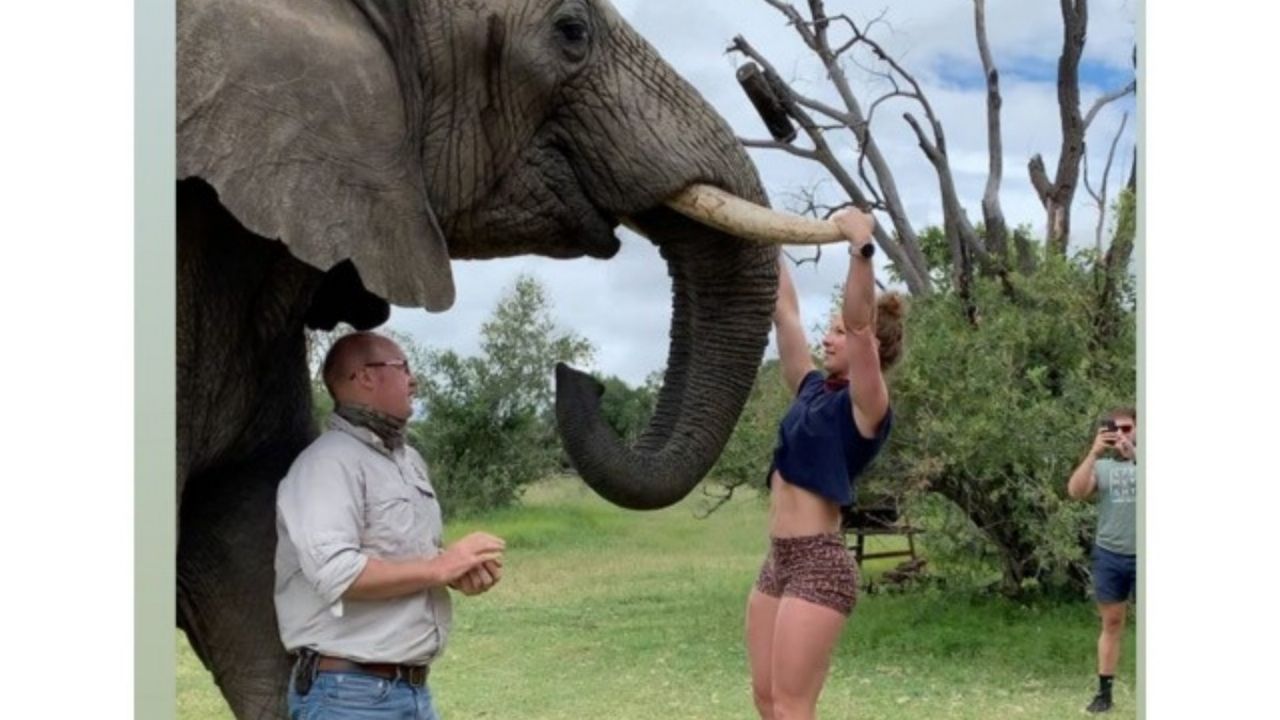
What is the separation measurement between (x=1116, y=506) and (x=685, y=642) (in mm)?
1608

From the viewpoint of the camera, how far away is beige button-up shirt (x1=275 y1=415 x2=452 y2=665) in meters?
2.35

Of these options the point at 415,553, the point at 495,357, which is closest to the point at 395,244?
the point at 415,553

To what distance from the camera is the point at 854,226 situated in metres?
2.59

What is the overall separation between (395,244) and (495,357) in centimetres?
108

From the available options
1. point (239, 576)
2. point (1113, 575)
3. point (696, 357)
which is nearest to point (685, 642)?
point (1113, 575)

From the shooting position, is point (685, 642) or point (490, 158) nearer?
point (490, 158)

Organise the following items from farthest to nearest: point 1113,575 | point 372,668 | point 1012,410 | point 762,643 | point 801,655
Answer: point 1012,410, point 1113,575, point 762,643, point 801,655, point 372,668

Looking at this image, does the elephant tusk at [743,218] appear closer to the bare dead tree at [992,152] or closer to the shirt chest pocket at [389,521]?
the shirt chest pocket at [389,521]

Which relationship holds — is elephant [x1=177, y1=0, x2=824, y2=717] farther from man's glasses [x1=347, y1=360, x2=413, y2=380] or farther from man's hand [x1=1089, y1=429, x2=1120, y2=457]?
man's hand [x1=1089, y1=429, x2=1120, y2=457]

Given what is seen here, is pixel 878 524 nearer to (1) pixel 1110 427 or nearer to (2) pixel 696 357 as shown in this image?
(1) pixel 1110 427

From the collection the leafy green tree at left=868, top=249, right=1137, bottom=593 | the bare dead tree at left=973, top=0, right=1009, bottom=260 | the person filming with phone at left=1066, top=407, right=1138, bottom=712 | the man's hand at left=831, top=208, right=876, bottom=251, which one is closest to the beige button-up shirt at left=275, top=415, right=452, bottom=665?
the man's hand at left=831, top=208, right=876, bottom=251

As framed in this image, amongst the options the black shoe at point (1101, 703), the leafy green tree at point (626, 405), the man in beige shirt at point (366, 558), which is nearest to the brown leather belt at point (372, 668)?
the man in beige shirt at point (366, 558)
